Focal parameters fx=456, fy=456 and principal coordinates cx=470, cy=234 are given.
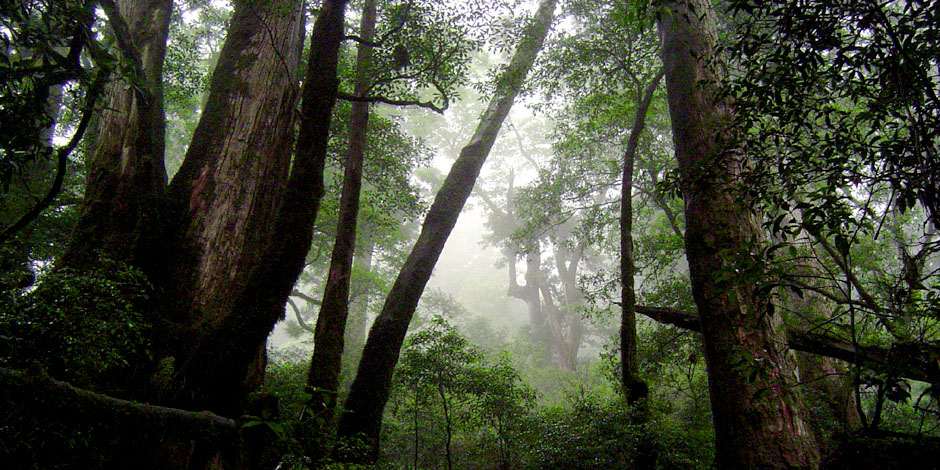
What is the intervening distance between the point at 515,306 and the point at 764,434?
3408 cm

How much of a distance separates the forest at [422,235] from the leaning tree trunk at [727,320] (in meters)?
0.02

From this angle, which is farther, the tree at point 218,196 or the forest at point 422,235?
the tree at point 218,196

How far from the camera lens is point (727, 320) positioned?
3.13 m

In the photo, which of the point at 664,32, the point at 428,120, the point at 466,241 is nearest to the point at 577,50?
the point at 664,32

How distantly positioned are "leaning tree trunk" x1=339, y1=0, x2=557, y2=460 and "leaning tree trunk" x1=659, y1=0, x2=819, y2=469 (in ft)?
9.64

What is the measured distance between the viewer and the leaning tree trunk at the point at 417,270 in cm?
483

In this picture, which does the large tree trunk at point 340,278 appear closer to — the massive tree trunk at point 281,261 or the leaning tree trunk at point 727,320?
the massive tree trunk at point 281,261

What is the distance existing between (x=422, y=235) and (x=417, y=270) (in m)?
0.55

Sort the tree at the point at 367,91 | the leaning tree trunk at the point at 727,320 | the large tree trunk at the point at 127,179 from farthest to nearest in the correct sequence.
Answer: the tree at the point at 367,91 < the large tree trunk at the point at 127,179 < the leaning tree trunk at the point at 727,320

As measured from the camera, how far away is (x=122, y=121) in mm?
4270

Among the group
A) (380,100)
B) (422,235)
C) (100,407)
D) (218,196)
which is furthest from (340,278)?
(100,407)

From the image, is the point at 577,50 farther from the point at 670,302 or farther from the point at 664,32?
the point at 670,302

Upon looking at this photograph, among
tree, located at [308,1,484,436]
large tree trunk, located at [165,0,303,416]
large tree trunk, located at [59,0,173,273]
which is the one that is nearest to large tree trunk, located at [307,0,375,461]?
tree, located at [308,1,484,436]

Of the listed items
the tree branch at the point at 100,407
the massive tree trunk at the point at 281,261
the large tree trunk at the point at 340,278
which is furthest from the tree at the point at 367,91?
the tree branch at the point at 100,407
